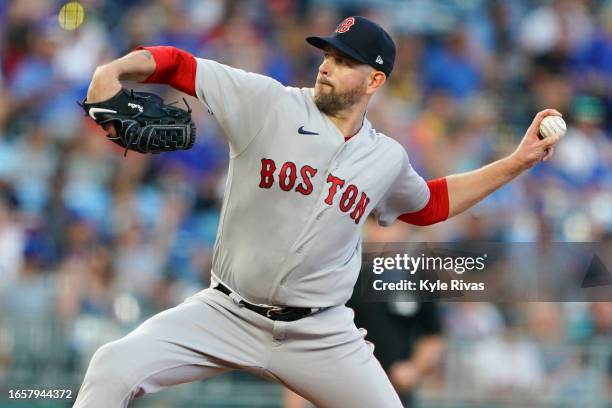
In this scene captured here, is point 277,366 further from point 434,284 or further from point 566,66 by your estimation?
point 566,66

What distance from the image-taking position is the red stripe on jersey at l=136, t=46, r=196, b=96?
13.4 feet

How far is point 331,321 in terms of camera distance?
455 centimetres

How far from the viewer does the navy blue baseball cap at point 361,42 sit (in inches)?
177

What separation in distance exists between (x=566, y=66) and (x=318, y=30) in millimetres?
2410

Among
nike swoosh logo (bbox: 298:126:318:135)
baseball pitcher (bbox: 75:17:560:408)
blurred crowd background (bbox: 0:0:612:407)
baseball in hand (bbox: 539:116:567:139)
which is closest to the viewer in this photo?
baseball pitcher (bbox: 75:17:560:408)

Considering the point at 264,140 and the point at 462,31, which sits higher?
the point at 462,31

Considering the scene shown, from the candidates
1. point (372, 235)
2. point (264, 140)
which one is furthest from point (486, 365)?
point (264, 140)

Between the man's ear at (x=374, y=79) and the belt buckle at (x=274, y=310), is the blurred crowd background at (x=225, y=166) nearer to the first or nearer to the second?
the man's ear at (x=374, y=79)

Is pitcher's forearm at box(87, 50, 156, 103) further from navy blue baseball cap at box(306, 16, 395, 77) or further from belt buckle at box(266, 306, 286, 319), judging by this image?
belt buckle at box(266, 306, 286, 319)

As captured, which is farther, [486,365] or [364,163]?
[486,365]

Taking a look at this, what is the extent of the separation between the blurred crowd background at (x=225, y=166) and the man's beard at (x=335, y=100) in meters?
1.77

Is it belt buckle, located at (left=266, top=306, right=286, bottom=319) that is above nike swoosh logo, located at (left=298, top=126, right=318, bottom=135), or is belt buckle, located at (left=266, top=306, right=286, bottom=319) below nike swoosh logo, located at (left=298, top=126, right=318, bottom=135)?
below

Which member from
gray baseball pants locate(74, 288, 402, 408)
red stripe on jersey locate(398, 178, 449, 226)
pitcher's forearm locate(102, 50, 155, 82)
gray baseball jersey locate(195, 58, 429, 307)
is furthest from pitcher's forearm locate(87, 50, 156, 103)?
red stripe on jersey locate(398, 178, 449, 226)

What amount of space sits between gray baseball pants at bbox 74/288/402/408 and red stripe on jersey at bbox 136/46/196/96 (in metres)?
0.90
